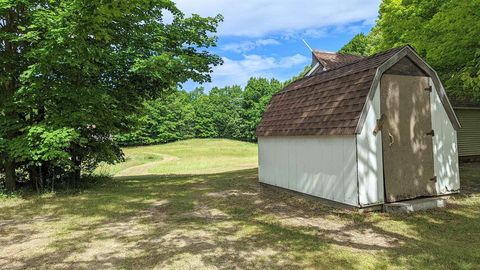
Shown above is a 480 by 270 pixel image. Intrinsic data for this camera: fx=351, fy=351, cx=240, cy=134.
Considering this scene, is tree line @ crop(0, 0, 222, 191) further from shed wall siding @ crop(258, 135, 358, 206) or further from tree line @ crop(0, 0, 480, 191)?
shed wall siding @ crop(258, 135, 358, 206)

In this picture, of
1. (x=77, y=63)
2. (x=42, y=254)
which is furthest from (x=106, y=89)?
(x=42, y=254)

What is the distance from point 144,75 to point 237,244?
850cm

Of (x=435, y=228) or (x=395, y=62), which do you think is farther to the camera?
(x=395, y=62)

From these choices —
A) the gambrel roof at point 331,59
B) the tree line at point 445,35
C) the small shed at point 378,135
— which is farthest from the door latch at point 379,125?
the gambrel roof at point 331,59

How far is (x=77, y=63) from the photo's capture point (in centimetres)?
992

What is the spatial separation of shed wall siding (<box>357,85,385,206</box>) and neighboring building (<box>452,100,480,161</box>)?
12150mm

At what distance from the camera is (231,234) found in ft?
20.6

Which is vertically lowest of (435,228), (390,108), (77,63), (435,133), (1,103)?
(435,228)

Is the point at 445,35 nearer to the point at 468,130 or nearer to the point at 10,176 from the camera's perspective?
the point at 468,130

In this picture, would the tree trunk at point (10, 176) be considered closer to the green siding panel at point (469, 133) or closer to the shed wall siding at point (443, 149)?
the shed wall siding at point (443, 149)

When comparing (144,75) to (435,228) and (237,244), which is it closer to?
(237,244)

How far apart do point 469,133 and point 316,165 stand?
13.3 meters

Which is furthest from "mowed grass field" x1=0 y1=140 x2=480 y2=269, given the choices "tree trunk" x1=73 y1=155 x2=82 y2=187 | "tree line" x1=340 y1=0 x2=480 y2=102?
"tree line" x1=340 y1=0 x2=480 y2=102

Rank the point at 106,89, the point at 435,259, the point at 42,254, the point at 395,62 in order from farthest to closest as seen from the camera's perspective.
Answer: the point at 106,89 → the point at 395,62 → the point at 42,254 → the point at 435,259
